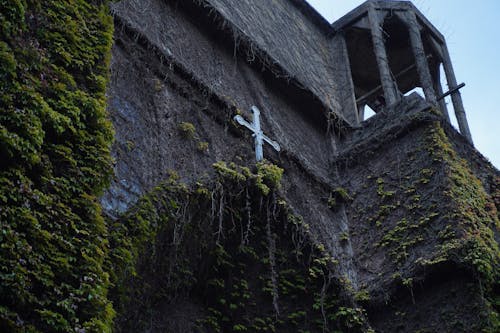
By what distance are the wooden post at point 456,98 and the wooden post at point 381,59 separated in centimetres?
98

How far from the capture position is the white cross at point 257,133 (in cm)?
811

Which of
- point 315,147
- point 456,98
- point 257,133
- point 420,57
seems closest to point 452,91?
point 456,98

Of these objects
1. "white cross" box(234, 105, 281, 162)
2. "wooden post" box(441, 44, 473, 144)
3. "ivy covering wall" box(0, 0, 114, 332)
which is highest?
"wooden post" box(441, 44, 473, 144)

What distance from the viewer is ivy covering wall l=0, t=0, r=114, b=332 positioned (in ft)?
12.1

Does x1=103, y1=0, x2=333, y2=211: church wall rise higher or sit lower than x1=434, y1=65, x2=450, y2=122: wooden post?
lower

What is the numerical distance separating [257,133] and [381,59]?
4.60 meters

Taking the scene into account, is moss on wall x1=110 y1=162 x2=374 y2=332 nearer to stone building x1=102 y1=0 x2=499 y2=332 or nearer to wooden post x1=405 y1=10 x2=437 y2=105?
stone building x1=102 y1=0 x2=499 y2=332

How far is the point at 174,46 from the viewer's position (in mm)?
8344

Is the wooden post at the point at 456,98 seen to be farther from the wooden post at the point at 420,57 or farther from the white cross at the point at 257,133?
the white cross at the point at 257,133

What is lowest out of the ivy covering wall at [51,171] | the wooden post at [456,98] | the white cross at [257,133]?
the ivy covering wall at [51,171]

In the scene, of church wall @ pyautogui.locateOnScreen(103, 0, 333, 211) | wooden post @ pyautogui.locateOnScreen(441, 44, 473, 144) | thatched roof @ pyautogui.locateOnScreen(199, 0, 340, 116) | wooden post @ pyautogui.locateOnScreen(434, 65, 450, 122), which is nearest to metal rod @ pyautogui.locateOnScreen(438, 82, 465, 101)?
wooden post @ pyautogui.locateOnScreen(441, 44, 473, 144)

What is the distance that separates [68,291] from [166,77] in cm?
402

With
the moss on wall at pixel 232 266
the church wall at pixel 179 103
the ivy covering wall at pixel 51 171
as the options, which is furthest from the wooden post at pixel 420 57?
the ivy covering wall at pixel 51 171

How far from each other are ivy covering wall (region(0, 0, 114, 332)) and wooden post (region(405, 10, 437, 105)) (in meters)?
6.81
